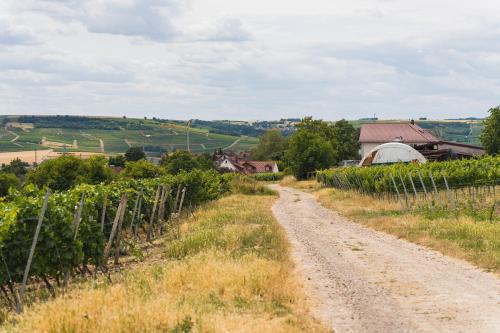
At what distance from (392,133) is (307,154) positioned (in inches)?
498

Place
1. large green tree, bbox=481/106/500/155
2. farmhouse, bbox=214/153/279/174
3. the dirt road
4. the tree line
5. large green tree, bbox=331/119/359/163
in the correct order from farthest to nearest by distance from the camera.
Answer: farmhouse, bbox=214/153/279/174 < large green tree, bbox=331/119/359/163 < the tree line < large green tree, bbox=481/106/500/155 < the dirt road

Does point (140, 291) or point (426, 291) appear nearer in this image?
point (140, 291)

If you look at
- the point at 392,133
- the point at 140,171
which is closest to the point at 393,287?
the point at 140,171

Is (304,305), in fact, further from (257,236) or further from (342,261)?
(257,236)

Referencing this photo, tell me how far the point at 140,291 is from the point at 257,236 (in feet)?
27.5

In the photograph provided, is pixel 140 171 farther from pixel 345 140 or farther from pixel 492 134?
pixel 345 140

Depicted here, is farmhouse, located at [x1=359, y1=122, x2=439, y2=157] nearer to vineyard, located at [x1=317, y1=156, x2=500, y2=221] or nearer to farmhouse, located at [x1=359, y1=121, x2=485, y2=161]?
farmhouse, located at [x1=359, y1=121, x2=485, y2=161]

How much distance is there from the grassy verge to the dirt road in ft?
2.29

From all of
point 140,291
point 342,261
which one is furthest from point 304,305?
point 342,261

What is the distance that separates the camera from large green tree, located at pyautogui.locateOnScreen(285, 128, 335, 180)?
84062 millimetres

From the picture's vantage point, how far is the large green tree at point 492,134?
2741 inches

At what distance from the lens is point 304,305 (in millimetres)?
10891

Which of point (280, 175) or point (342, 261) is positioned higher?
point (342, 261)

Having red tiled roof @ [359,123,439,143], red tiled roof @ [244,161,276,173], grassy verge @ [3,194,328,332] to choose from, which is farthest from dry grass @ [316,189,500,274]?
red tiled roof @ [244,161,276,173]
